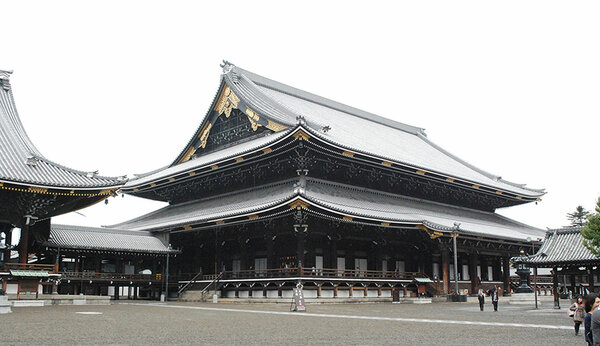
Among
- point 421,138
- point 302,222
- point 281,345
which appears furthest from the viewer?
point 421,138

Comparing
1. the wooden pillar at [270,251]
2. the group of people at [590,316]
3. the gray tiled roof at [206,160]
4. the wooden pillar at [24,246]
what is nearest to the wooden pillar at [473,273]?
the wooden pillar at [270,251]

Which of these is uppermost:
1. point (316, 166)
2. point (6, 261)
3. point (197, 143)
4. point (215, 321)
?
point (197, 143)

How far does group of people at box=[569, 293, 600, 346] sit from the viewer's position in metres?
9.79

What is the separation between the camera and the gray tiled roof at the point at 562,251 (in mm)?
30156

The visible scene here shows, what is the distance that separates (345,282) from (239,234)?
8.47 m

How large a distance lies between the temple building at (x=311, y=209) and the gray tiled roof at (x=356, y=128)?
9.1 inches

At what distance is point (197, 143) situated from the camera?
5109 cm

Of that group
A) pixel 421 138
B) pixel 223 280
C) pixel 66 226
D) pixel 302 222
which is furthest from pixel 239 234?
pixel 421 138

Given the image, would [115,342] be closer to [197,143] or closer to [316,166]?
[316,166]

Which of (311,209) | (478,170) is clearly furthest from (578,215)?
(311,209)

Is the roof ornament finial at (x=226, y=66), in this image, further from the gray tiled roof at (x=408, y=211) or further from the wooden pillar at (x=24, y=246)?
the wooden pillar at (x=24, y=246)

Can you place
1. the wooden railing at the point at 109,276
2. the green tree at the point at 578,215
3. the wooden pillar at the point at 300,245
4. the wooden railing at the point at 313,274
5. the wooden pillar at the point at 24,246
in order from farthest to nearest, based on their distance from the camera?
the green tree at the point at 578,215 → the wooden railing at the point at 109,276 → the wooden pillar at the point at 300,245 → the wooden railing at the point at 313,274 → the wooden pillar at the point at 24,246

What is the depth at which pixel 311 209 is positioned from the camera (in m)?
34.2

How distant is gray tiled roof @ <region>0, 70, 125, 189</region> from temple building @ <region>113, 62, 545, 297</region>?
896 centimetres
